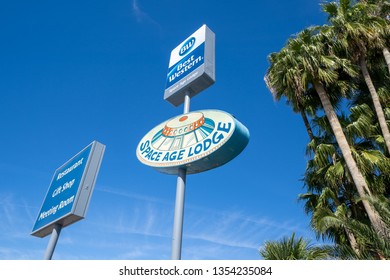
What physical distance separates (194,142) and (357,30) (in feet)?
31.8

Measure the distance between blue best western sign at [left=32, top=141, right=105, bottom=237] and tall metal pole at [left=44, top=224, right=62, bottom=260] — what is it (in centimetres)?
10

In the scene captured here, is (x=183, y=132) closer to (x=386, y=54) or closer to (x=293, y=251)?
(x=293, y=251)

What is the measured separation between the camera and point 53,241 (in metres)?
5.94

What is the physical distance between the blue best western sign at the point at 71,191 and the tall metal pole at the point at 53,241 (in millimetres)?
96

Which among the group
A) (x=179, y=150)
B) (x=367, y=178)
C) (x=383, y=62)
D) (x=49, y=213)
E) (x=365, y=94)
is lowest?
(x=49, y=213)

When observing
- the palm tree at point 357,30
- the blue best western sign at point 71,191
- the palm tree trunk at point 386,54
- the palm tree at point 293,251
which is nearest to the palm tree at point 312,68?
the palm tree at point 357,30

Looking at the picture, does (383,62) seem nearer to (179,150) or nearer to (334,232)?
(334,232)

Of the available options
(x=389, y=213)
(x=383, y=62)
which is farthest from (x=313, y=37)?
(x=389, y=213)

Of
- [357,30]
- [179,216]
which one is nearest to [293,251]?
[179,216]

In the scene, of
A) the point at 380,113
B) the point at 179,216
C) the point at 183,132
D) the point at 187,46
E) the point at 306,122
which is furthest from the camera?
the point at 306,122

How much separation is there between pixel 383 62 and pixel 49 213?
14772mm
